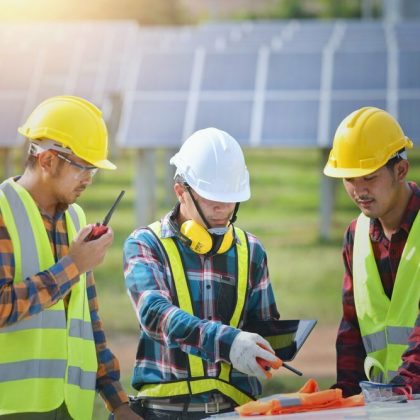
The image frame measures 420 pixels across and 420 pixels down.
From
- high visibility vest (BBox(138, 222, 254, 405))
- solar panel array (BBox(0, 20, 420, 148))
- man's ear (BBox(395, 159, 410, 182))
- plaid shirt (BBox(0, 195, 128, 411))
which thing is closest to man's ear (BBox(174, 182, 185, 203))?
high visibility vest (BBox(138, 222, 254, 405))

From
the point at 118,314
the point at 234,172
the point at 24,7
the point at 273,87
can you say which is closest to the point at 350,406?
the point at 234,172

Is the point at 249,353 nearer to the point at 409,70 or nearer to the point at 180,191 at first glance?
the point at 180,191

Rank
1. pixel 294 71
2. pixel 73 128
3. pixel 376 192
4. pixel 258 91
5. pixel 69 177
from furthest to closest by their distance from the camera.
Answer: pixel 294 71
pixel 258 91
pixel 376 192
pixel 73 128
pixel 69 177

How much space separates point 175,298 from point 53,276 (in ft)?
1.72

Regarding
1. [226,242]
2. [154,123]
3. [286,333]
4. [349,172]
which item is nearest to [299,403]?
[286,333]

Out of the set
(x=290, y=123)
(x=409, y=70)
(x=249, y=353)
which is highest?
(x=409, y=70)

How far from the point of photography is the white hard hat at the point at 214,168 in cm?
507

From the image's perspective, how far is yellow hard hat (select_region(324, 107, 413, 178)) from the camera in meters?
5.33

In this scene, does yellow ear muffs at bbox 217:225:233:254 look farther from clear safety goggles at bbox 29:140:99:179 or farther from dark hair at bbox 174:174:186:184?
clear safety goggles at bbox 29:140:99:179

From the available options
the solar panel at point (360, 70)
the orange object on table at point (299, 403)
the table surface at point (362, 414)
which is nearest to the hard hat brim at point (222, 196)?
the orange object on table at point (299, 403)

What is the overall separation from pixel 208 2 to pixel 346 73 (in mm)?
77416

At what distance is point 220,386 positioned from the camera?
4.99 m

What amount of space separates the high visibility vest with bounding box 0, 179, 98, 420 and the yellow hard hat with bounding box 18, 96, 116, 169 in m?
0.24

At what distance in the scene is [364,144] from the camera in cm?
539
